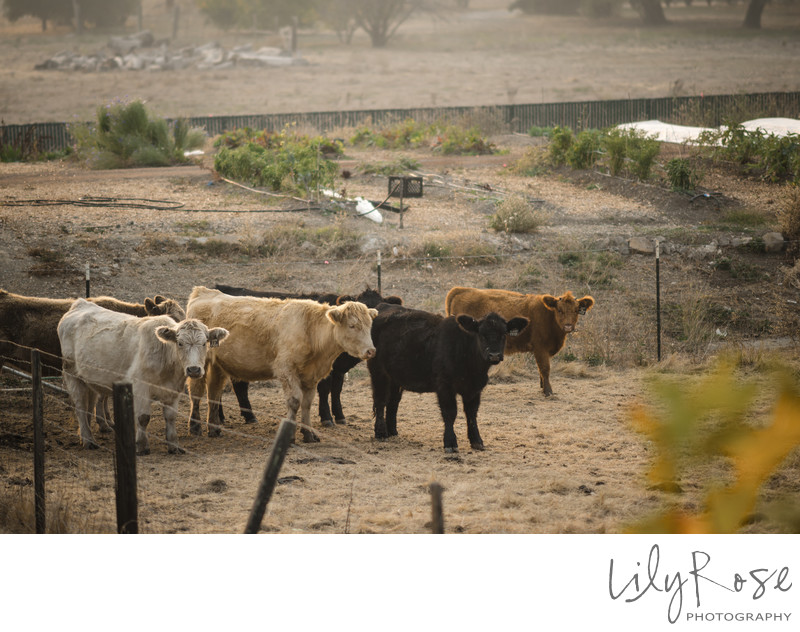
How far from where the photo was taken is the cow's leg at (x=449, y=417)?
784cm

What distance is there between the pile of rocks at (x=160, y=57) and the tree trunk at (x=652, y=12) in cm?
1800

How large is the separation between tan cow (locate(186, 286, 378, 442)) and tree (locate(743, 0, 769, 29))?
23.1m

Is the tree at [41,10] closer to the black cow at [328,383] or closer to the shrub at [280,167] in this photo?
the shrub at [280,167]

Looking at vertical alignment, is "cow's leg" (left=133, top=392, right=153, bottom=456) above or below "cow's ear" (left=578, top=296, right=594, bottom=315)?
below

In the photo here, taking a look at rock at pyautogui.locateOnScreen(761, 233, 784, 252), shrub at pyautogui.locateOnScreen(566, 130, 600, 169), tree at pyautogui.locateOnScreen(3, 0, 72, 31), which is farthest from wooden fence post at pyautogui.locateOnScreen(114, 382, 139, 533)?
tree at pyautogui.locateOnScreen(3, 0, 72, 31)

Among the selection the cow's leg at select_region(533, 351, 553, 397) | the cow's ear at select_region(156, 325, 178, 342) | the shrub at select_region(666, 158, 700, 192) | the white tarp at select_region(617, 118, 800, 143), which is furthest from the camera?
the white tarp at select_region(617, 118, 800, 143)

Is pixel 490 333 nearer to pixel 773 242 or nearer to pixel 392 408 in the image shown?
pixel 392 408

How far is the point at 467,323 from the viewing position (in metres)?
7.95

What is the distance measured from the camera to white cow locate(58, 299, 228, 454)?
24.5 ft

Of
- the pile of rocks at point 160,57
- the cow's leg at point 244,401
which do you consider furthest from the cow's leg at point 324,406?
the pile of rocks at point 160,57

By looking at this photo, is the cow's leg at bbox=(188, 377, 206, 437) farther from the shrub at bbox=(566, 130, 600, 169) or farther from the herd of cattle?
the shrub at bbox=(566, 130, 600, 169)

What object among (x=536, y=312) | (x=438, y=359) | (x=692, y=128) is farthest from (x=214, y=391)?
(x=692, y=128)

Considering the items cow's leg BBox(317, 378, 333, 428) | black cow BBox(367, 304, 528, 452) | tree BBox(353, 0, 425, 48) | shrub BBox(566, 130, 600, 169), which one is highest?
tree BBox(353, 0, 425, 48)
